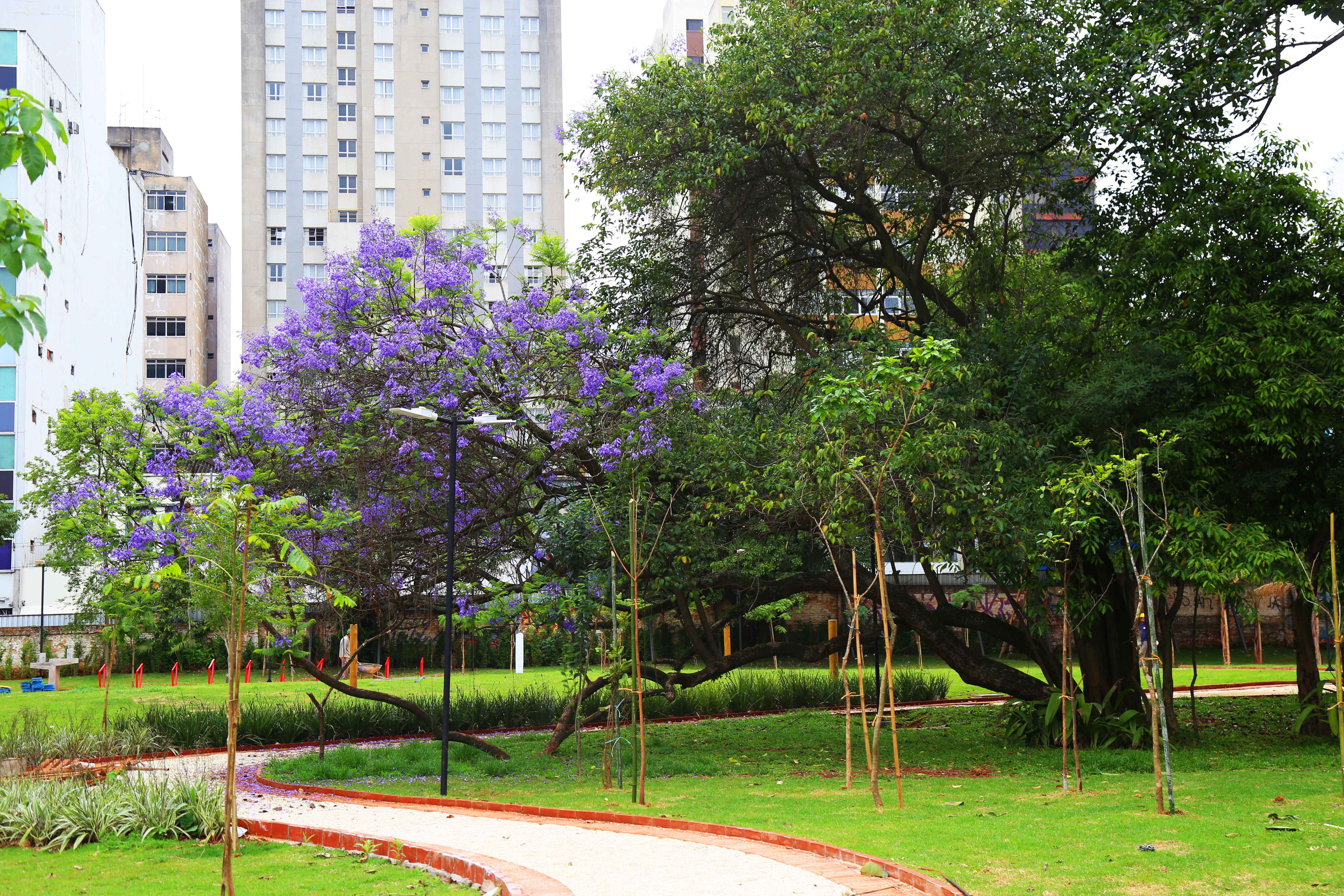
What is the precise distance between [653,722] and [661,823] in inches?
447

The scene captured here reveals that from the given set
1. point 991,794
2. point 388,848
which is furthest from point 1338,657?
point 388,848

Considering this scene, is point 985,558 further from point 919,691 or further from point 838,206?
point 919,691

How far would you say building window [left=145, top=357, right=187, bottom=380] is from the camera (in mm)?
56438

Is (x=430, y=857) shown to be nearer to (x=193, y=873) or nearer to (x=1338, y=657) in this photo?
(x=193, y=873)

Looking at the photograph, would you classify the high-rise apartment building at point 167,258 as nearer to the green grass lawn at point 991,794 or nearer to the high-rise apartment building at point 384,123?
the high-rise apartment building at point 384,123

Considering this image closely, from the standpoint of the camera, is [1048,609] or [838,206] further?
[838,206]

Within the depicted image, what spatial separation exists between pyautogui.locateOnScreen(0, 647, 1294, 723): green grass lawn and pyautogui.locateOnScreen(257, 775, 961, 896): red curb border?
25.9 feet

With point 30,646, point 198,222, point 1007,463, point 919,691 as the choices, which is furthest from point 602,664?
point 198,222

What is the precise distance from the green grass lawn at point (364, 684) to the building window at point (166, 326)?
91.2ft

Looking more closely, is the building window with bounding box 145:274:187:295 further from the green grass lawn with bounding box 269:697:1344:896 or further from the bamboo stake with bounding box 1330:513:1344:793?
the bamboo stake with bounding box 1330:513:1344:793

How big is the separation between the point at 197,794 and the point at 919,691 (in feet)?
57.0

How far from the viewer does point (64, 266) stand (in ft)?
130

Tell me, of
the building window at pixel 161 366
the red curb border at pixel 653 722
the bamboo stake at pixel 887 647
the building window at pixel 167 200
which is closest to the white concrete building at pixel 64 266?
the building window at pixel 161 366

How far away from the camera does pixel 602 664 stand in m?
13.6
